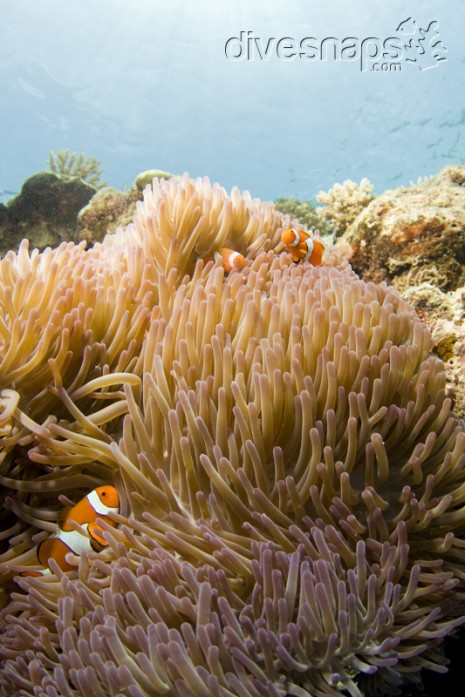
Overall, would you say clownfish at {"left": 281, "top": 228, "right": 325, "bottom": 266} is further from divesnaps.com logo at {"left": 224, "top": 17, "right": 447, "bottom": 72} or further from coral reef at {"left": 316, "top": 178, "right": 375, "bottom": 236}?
divesnaps.com logo at {"left": 224, "top": 17, "right": 447, "bottom": 72}

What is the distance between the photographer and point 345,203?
4.14 m

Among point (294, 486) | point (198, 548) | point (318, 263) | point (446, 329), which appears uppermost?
point (318, 263)

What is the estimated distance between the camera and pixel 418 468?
4.01ft

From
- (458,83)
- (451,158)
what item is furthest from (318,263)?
(458,83)

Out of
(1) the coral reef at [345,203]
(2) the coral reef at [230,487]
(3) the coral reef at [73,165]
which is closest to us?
(2) the coral reef at [230,487]

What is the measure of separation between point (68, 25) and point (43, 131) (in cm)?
1775

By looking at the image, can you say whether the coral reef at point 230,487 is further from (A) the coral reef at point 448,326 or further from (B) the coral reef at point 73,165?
(B) the coral reef at point 73,165

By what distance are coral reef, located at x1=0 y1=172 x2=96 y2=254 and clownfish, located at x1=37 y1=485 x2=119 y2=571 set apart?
5339 mm

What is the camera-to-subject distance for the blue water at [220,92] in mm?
40031

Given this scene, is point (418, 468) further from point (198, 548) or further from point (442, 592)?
point (198, 548)

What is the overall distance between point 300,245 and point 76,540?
5.63ft

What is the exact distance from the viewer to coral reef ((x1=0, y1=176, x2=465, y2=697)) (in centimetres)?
98

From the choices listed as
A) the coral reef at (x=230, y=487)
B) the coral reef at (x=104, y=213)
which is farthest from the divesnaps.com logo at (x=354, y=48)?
the coral reef at (x=230, y=487)

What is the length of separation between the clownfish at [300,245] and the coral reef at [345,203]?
5.81 ft
